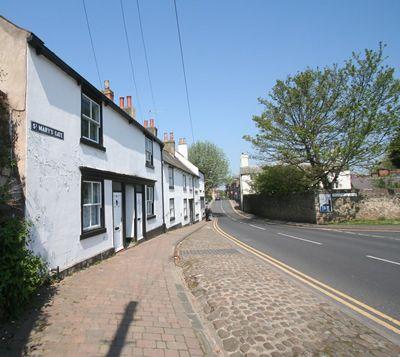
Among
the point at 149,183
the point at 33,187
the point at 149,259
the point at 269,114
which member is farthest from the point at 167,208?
the point at 269,114

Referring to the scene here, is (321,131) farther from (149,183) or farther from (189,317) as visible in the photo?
(189,317)

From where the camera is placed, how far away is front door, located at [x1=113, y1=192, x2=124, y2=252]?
417 inches

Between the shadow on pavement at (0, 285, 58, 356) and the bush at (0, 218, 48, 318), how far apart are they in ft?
0.57

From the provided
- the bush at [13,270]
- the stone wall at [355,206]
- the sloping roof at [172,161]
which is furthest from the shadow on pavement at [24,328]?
the stone wall at [355,206]

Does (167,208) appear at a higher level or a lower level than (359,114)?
lower

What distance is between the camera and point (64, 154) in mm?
7395

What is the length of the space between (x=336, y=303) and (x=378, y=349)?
1721mm

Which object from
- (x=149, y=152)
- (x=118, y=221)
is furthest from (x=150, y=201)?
(x=118, y=221)

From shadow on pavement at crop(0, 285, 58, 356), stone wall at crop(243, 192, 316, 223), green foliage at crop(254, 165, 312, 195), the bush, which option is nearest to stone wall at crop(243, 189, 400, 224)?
stone wall at crop(243, 192, 316, 223)

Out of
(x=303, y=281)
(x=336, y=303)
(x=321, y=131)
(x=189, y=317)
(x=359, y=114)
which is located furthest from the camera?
(x=321, y=131)

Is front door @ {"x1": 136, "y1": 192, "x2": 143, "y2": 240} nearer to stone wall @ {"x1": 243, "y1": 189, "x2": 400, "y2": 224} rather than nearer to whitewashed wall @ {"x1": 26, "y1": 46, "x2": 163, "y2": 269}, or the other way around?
whitewashed wall @ {"x1": 26, "y1": 46, "x2": 163, "y2": 269}

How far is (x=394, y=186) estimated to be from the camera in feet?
111

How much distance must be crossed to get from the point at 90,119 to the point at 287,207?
2947 cm

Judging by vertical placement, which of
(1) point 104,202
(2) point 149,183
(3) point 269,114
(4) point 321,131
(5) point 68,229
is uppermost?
(3) point 269,114
